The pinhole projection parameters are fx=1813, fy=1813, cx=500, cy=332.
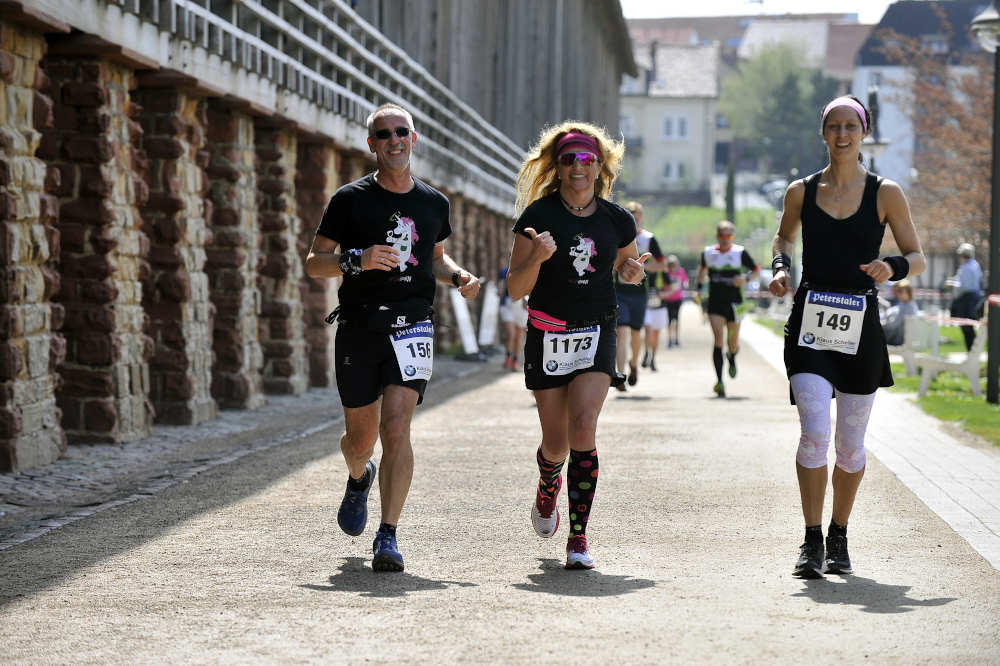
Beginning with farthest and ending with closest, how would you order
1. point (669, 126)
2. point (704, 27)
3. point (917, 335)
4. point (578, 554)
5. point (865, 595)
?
1. point (704, 27)
2. point (669, 126)
3. point (917, 335)
4. point (578, 554)
5. point (865, 595)

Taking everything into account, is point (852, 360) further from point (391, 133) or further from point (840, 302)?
point (391, 133)

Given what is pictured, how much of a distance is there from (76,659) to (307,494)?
4.03 metres

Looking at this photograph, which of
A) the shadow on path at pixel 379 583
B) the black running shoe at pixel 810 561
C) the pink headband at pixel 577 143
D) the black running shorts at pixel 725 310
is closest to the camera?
the shadow on path at pixel 379 583

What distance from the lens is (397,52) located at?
79.1 ft

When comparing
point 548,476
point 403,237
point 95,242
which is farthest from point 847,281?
point 95,242

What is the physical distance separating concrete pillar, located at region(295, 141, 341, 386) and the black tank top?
A: 12.7 meters

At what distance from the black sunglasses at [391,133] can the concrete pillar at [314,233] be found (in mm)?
12241

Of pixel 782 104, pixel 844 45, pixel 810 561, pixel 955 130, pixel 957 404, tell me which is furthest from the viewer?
pixel 844 45

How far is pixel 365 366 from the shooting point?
23.5 feet

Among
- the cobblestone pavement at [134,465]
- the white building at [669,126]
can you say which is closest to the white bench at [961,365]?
the cobblestone pavement at [134,465]

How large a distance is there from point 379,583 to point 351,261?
4.16ft

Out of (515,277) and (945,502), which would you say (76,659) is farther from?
(945,502)

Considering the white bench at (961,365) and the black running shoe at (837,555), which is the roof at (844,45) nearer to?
the white bench at (961,365)

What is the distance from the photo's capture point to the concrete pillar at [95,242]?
39.9ft
